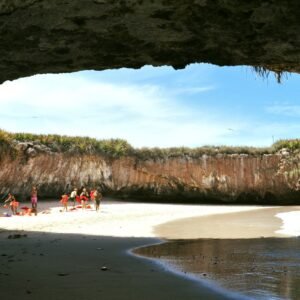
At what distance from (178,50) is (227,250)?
203 inches

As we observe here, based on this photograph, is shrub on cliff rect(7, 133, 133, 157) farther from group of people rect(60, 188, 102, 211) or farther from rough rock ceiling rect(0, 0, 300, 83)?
rough rock ceiling rect(0, 0, 300, 83)

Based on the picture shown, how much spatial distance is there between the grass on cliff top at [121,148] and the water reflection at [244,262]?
21.4 metres

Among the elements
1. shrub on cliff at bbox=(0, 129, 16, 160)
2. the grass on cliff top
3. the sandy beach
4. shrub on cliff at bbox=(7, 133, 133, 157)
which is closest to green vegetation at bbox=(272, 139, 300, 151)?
the grass on cliff top

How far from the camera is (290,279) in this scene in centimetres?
595

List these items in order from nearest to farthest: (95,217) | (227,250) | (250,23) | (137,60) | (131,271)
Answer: (250,23) → (137,60) → (131,271) → (227,250) → (95,217)

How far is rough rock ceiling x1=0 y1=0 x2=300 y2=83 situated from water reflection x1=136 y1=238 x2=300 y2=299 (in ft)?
9.19

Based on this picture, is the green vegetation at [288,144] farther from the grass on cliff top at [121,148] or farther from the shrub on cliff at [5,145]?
the shrub on cliff at [5,145]

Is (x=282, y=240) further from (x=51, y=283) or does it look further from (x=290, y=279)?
(x=51, y=283)

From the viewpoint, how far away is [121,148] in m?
33.6

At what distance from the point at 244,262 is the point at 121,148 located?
26.5 metres

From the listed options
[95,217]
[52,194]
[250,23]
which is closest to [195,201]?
[52,194]

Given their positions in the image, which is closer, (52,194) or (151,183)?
(52,194)

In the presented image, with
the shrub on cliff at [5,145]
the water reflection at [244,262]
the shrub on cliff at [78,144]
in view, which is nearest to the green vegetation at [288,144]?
the shrub on cliff at [78,144]

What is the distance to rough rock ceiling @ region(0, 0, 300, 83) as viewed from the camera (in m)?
4.16
